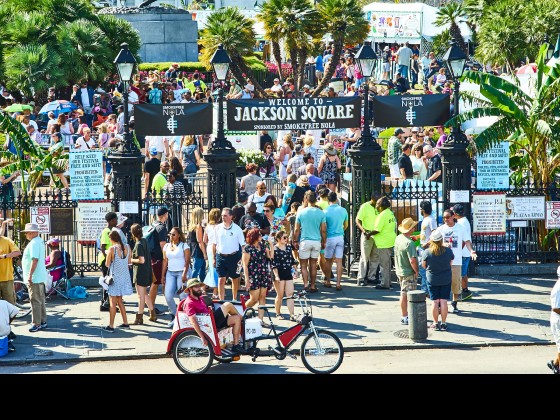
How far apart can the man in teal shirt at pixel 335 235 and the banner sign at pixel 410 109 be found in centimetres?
A: 196

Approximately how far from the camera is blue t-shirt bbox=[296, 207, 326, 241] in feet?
52.4

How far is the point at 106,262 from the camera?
1427 cm

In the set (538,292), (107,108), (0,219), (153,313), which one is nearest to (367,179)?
(538,292)

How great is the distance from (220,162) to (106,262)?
11.3ft

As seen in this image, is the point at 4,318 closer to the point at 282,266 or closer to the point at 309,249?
the point at 282,266

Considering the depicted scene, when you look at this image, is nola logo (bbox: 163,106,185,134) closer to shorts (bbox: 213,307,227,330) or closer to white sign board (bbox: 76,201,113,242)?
white sign board (bbox: 76,201,113,242)

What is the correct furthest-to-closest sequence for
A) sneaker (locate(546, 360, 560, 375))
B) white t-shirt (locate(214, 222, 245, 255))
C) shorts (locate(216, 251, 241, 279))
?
1. shorts (locate(216, 251, 241, 279))
2. white t-shirt (locate(214, 222, 245, 255))
3. sneaker (locate(546, 360, 560, 375))

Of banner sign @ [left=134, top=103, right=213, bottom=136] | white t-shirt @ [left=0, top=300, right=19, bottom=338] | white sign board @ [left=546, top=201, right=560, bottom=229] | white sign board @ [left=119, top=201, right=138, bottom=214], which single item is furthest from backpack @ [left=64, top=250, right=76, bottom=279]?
white sign board @ [left=546, top=201, right=560, bottom=229]

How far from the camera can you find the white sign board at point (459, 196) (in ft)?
56.0

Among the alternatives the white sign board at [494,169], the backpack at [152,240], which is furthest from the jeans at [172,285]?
the white sign board at [494,169]

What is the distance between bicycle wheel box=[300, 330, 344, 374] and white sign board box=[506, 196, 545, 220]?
635cm

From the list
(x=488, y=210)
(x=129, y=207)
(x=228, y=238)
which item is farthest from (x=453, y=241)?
(x=129, y=207)

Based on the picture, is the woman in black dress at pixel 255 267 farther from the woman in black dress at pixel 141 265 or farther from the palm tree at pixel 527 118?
the palm tree at pixel 527 118

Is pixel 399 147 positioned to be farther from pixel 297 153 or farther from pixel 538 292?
pixel 538 292
